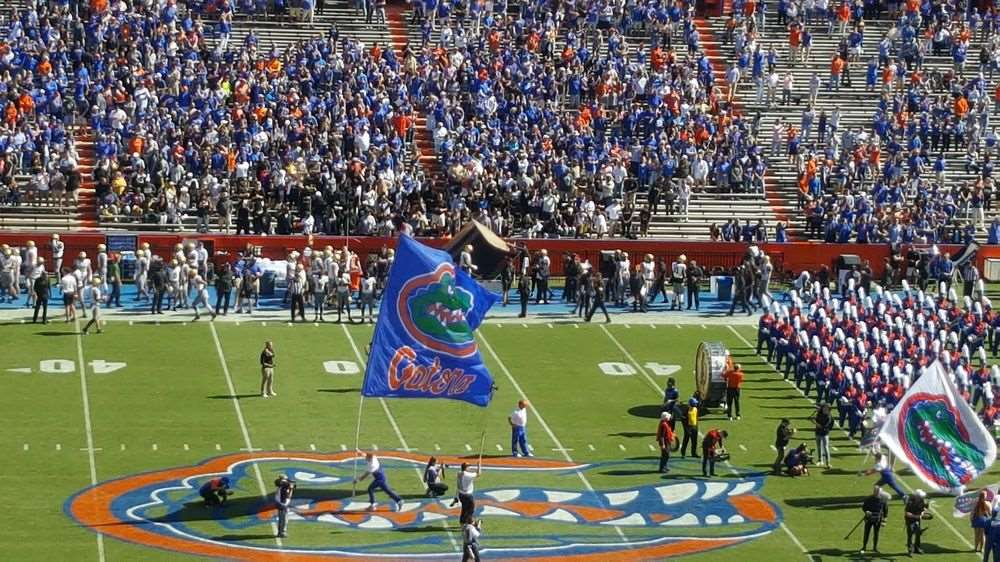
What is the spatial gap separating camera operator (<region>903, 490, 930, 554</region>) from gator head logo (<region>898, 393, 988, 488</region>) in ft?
3.19

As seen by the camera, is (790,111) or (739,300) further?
(790,111)

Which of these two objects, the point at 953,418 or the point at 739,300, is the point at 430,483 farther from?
the point at 739,300

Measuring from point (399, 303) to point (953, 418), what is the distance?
8.85 m

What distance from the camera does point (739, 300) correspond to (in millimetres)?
53906

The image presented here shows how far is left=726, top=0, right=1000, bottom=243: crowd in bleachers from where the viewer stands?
5888cm

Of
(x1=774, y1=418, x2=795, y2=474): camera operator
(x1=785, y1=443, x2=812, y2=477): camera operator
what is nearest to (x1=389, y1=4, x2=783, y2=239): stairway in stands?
(x1=774, y1=418, x2=795, y2=474): camera operator

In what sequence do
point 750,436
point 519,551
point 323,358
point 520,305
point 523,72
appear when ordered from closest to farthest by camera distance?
point 519,551, point 750,436, point 323,358, point 520,305, point 523,72

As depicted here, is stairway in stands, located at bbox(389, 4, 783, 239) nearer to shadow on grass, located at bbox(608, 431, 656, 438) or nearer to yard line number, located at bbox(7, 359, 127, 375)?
yard line number, located at bbox(7, 359, 127, 375)

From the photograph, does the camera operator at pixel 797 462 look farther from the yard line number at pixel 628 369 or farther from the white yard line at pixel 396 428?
the yard line number at pixel 628 369

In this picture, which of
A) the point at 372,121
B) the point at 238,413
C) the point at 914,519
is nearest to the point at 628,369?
the point at 238,413

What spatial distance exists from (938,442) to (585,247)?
21.5m

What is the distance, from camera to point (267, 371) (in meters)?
42.5

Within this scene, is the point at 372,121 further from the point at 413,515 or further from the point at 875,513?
the point at 875,513

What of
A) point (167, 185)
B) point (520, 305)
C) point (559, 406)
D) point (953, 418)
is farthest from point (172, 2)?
point (953, 418)
